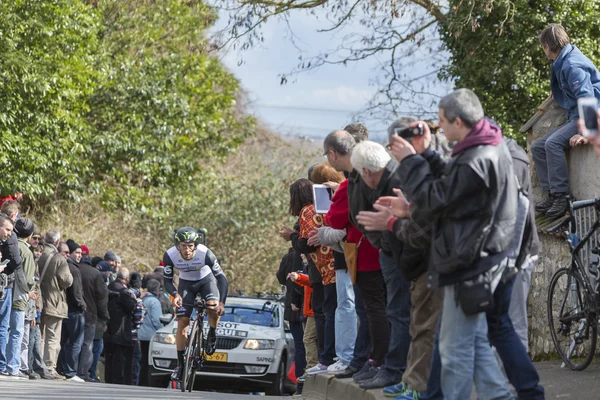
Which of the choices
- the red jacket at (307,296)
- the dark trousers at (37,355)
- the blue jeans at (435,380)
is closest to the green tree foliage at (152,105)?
the dark trousers at (37,355)

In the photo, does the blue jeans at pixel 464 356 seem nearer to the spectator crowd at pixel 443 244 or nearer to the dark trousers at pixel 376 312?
the spectator crowd at pixel 443 244

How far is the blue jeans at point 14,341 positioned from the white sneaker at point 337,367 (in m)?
6.02

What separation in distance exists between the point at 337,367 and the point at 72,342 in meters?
8.13

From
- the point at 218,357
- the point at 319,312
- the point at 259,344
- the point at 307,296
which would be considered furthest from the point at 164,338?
the point at 319,312

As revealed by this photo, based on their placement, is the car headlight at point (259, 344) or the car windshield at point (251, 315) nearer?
the car headlight at point (259, 344)

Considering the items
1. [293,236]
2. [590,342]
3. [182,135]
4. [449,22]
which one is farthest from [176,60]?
[590,342]

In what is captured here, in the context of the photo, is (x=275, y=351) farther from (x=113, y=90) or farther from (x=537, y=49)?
(x=113, y=90)

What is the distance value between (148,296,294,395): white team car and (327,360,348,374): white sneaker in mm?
7577

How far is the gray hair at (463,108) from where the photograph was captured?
6202 millimetres

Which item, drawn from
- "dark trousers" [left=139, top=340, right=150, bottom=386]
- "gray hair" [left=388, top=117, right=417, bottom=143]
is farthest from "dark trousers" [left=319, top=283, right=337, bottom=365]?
"dark trousers" [left=139, top=340, right=150, bottom=386]

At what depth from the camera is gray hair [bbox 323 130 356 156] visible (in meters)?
9.18

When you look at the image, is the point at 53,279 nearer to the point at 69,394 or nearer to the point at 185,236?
the point at 185,236

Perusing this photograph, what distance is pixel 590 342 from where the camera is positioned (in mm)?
9281

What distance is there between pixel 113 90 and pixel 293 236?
19752 mm
